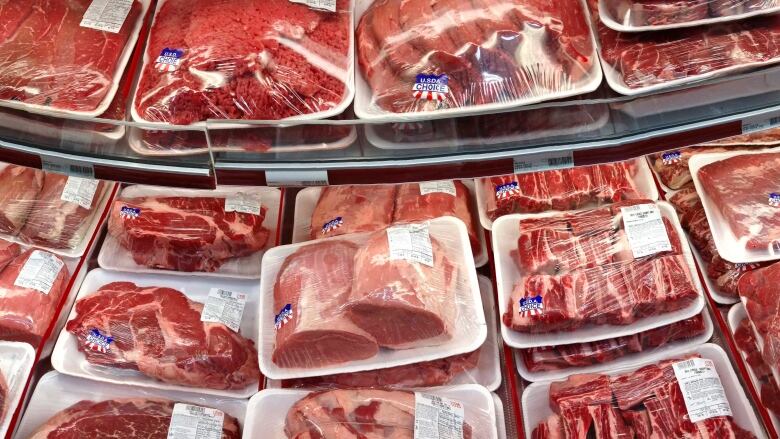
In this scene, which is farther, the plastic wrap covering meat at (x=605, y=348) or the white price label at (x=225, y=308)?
the white price label at (x=225, y=308)

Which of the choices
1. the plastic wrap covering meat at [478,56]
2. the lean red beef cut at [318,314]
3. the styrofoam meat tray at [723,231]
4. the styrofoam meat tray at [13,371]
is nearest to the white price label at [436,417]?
the lean red beef cut at [318,314]

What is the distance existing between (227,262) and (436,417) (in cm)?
121

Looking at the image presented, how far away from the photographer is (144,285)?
10.1 ft

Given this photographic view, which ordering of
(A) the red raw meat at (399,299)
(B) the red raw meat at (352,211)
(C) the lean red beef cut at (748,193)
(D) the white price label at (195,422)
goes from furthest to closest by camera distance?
1. (B) the red raw meat at (352,211)
2. (C) the lean red beef cut at (748,193)
3. (D) the white price label at (195,422)
4. (A) the red raw meat at (399,299)

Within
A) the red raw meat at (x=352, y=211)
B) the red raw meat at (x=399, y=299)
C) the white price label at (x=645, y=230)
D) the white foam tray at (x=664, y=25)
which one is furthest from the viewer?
the red raw meat at (x=352, y=211)

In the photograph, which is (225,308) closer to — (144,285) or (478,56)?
(144,285)

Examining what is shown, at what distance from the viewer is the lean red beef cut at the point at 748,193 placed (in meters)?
2.82

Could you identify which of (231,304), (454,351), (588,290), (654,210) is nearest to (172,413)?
(231,304)

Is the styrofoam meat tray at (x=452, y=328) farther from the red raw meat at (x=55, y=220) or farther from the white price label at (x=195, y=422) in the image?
the red raw meat at (x=55, y=220)

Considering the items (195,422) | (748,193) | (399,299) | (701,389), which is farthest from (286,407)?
(748,193)

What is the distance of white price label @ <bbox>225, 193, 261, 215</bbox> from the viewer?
3.10 metres

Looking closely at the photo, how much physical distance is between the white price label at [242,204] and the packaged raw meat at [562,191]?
96cm

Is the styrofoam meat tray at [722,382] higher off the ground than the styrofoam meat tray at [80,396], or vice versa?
→ the styrofoam meat tray at [722,382]

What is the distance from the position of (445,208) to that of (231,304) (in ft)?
3.12
